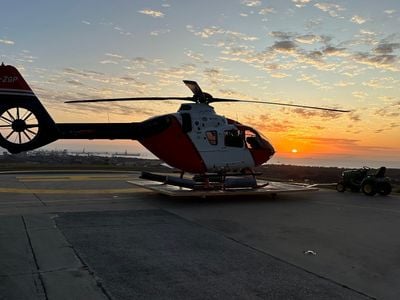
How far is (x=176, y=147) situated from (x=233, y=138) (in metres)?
2.16

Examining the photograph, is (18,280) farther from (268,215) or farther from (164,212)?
(268,215)

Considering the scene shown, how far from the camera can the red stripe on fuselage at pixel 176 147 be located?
14.0 metres

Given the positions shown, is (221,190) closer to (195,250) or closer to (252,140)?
(252,140)

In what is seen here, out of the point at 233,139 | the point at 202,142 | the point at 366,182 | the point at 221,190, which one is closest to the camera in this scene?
the point at 221,190

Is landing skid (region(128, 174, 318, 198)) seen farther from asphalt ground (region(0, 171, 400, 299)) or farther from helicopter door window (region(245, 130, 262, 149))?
helicopter door window (region(245, 130, 262, 149))

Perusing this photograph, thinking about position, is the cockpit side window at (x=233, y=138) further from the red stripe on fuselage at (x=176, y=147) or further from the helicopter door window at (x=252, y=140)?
the red stripe on fuselage at (x=176, y=147)

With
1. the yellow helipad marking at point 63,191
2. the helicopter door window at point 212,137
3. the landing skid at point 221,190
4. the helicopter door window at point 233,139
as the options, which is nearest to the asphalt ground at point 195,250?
the landing skid at point 221,190

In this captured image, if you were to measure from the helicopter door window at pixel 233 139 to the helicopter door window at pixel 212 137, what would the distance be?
17.1 inches

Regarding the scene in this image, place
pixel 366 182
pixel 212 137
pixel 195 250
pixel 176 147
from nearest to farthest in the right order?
pixel 195 250
pixel 176 147
pixel 212 137
pixel 366 182

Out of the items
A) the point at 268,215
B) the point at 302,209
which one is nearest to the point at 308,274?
the point at 268,215

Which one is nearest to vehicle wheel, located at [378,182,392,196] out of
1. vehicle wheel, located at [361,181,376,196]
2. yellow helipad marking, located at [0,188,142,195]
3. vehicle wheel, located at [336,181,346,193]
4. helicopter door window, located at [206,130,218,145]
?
vehicle wheel, located at [361,181,376,196]

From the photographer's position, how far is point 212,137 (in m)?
14.3

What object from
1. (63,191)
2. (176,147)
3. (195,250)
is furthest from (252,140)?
(195,250)

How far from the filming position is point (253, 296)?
4789 millimetres
